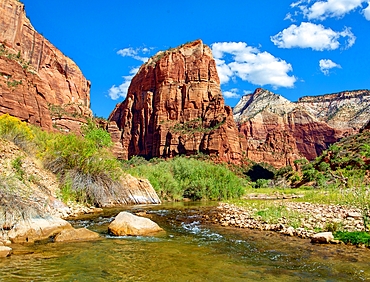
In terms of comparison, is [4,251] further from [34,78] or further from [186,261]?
[34,78]

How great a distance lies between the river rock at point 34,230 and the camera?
1040cm

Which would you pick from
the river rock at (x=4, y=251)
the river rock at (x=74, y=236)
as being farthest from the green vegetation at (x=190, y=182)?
the river rock at (x=4, y=251)

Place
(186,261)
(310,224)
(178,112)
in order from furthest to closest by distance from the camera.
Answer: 1. (178,112)
2. (310,224)
3. (186,261)

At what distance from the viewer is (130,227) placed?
1270cm

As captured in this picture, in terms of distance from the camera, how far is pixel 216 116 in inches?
4373

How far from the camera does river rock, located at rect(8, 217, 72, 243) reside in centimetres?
1040

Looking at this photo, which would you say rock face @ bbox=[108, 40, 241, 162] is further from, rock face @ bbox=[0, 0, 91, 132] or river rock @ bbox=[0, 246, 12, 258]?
river rock @ bbox=[0, 246, 12, 258]

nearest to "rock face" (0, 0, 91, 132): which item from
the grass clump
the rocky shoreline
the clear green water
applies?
the grass clump

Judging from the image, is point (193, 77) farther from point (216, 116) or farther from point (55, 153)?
point (55, 153)

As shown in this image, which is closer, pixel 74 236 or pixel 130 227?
pixel 74 236

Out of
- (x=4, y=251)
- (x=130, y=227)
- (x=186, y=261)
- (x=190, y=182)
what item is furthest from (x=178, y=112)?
(x=4, y=251)

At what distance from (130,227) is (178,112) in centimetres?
10951

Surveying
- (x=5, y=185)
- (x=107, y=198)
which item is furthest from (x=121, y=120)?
(x=5, y=185)

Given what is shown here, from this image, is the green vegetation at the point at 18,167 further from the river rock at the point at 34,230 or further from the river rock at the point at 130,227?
the river rock at the point at 130,227
